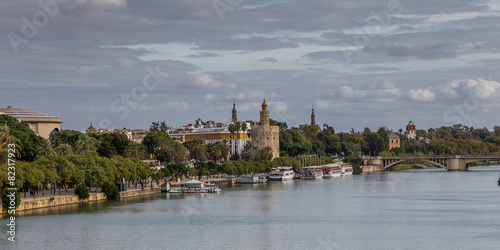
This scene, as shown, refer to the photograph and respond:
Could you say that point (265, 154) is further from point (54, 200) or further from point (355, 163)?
point (54, 200)

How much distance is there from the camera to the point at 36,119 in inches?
4395

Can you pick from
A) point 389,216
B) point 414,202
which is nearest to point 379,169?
point 414,202

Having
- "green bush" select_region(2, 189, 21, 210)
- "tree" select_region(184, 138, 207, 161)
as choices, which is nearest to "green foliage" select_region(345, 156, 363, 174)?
"tree" select_region(184, 138, 207, 161)

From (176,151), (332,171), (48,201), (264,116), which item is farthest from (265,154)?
(48,201)

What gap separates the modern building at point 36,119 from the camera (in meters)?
110

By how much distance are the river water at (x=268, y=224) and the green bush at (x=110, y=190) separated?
1647 millimetres

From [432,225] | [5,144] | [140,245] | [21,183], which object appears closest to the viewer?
[140,245]

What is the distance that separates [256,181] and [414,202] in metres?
47.7

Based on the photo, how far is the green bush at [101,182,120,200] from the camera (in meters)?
74.5

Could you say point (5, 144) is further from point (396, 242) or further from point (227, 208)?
point (396, 242)

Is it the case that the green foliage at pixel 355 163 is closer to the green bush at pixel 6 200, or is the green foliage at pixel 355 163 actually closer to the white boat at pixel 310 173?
the white boat at pixel 310 173

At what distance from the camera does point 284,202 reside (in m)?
77.2

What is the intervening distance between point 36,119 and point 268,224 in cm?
6525

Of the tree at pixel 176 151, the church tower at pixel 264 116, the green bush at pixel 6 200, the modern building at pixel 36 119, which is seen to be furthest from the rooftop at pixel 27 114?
the church tower at pixel 264 116
